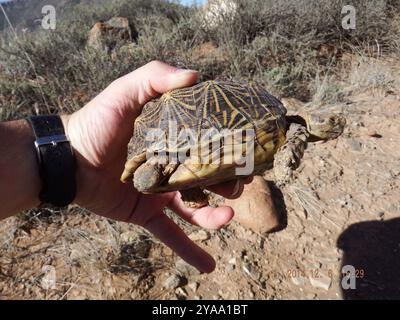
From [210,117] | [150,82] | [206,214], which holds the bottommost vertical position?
[206,214]

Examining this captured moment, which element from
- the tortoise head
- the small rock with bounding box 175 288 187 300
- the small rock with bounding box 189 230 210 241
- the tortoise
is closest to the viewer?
the tortoise

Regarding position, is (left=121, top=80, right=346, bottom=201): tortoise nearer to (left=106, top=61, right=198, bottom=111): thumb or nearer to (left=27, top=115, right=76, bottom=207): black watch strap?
(left=106, top=61, right=198, bottom=111): thumb

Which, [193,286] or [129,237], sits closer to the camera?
[193,286]

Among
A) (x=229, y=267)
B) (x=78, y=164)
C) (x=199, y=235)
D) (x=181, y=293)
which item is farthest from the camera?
(x=199, y=235)

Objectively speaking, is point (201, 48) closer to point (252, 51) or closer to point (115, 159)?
point (252, 51)

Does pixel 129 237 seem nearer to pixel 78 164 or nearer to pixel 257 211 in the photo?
pixel 78 164

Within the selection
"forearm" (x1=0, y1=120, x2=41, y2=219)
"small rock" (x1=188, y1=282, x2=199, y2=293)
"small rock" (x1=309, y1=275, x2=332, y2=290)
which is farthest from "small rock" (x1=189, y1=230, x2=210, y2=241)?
"forearm" (x1=0, y1=120, x2=41, y2=219)

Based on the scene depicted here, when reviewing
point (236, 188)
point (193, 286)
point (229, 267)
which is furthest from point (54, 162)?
point (229, 267)
